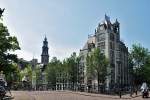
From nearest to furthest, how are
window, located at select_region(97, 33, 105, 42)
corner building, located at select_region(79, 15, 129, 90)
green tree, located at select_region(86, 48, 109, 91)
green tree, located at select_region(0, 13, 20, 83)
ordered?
green tree, located at select_region(0, 13, 20, 83), green tree, located at select_region(86, 48, 109, 91), corner building, located at select_region(79, 15, 129, 90), window, located at select_region(97, 33, 105, 42)

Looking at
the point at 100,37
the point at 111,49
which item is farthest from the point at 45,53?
the point at 111,49

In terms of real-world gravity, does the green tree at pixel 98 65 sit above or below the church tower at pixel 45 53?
below

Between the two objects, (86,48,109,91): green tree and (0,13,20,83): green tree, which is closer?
(0,13,20,83): green tree

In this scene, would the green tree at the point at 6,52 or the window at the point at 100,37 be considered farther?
the window at the point at 100,37

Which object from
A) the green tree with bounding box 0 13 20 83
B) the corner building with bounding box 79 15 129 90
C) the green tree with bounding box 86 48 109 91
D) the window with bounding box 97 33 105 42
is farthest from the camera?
the window with bounding box 97 33 105 42

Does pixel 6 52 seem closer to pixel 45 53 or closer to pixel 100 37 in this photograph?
pixel 100 37

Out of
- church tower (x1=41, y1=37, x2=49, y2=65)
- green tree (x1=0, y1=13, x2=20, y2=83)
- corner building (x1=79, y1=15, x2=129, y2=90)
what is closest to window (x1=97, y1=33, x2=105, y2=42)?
corner building (x1=79, y1=15, x2=129, y2=90)

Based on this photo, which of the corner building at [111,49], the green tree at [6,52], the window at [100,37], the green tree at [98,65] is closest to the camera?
the green tree at [6,52]

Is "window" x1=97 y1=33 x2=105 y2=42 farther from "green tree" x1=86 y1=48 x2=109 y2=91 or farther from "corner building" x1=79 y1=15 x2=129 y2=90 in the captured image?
"green tree" x1=86 y1=48 x2=109 y2=91

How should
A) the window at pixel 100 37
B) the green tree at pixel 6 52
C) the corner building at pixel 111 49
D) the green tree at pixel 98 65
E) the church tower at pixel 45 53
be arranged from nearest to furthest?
the green tree at pixel 6 52 → the green tree at pixel 98 65 → the corner building at pixel 111 49 → the window at pixel 100 37 → the church tower at pixel 45 53

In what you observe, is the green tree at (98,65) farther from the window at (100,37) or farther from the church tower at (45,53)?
the church tower at (45,53)

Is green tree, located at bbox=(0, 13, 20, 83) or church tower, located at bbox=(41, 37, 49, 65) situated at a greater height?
church tower, located at bbox=(41, 37, 49, 65)

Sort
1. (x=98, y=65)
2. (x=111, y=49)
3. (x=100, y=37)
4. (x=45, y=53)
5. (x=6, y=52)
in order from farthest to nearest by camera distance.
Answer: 1. (x=45, y=53)
2. (x=100, y=37)
3. (x=111, y=49)
4. (x=98, y=65)
5. (x=6, y=52)

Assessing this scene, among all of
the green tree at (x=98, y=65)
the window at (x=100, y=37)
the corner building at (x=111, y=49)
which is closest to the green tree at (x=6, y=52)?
the green tree at (x=98, y=65)
